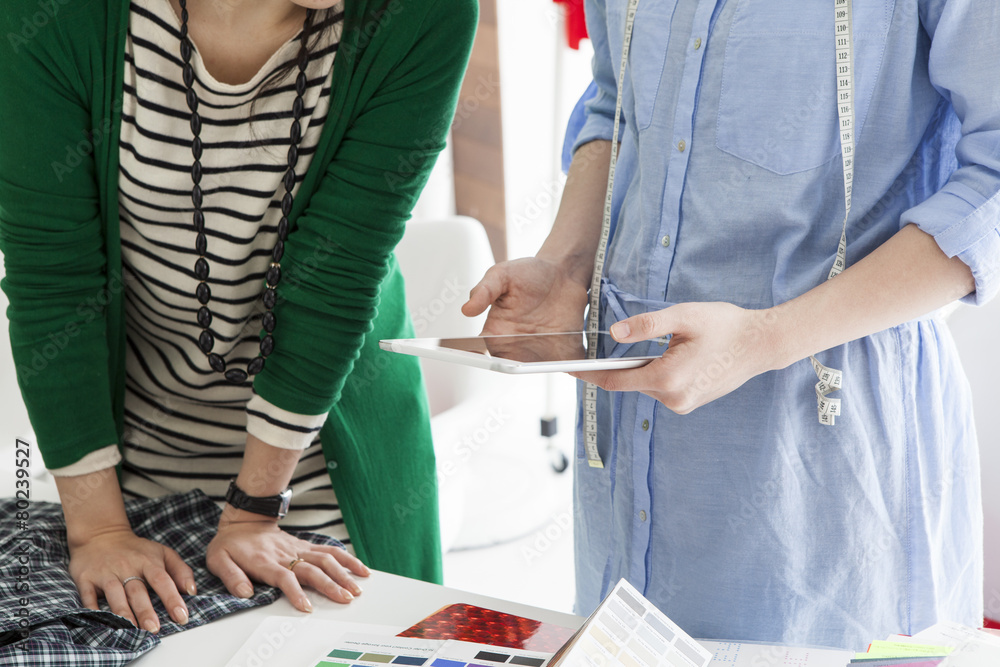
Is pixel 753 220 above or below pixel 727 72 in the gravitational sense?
below

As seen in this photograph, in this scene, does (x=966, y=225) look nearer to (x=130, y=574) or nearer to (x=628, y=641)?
(x=628, y=641)

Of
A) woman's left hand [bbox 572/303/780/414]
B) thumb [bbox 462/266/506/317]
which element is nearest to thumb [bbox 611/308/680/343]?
woman's left hand [bbox 572/303/780/414]

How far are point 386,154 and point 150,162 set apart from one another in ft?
0.78

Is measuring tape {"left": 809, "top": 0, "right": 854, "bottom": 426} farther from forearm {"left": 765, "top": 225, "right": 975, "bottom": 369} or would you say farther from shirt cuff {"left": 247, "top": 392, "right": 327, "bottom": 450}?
shirt cuff {"left": 247, "top": 392, "right": 327, "bottom": 450}

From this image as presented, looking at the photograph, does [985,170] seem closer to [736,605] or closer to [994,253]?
[994,253]

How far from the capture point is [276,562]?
0.84 m

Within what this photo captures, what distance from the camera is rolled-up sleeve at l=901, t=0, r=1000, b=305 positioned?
67 centimetres

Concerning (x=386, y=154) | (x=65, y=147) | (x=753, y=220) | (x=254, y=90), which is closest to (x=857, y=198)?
(x=753, y=220)

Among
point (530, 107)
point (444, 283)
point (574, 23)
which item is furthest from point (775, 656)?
point (530, 107)

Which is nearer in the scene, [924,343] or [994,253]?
[994,253]

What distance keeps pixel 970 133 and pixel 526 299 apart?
0.44 meters

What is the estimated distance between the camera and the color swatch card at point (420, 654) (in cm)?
68

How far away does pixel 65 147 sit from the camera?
2.72 ft

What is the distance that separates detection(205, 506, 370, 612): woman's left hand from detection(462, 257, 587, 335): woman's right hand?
11.4 inches
